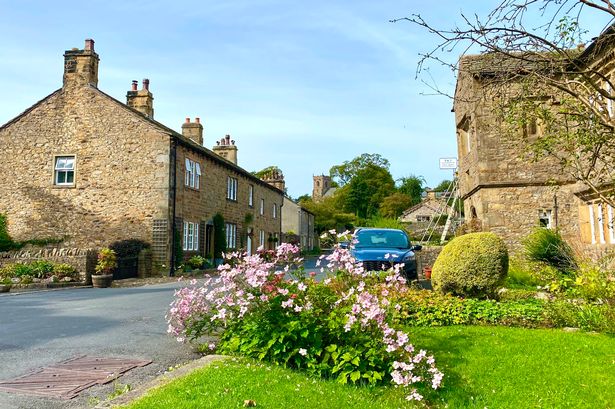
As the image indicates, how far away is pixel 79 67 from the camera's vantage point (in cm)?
2348

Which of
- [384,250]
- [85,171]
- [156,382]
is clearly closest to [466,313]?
[384,250]

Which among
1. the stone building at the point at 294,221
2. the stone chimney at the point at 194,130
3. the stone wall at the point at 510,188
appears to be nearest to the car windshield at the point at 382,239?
the stone wall at the point at 510,188

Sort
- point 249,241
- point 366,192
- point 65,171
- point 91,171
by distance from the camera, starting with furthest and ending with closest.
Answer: point 366,192, point 249,241, point 65,171, point 91,171

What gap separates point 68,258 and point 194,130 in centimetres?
1383

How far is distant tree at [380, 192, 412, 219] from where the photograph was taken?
78.9 meters

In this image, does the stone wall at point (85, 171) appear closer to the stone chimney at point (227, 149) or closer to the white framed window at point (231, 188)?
the white framed window at point (231, 188)

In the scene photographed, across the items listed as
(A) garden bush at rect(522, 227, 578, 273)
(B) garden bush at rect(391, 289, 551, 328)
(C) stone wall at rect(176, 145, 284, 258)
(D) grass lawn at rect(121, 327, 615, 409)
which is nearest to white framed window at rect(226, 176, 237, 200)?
(C) stone wall at rect(176, 145, 284, 258)

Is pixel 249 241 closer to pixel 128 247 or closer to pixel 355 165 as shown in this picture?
pixel 128 247

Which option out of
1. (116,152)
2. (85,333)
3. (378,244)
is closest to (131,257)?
(116,152)

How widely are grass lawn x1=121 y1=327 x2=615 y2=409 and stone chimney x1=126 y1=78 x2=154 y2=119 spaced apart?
936 inches

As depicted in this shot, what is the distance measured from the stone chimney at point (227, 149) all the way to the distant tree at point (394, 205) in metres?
45.7

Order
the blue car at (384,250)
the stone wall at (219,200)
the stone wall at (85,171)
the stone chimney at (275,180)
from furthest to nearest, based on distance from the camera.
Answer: the stone chimney at (275,180) < the stone wall at (219,200) < the stone wall at (85,171) < the blue car at (384,250)

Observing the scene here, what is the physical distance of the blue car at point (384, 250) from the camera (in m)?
13.1

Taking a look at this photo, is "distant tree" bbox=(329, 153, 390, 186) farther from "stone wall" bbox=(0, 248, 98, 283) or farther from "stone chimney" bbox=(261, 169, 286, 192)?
"stone wall" bbox=(0, 248, 98, 283)
